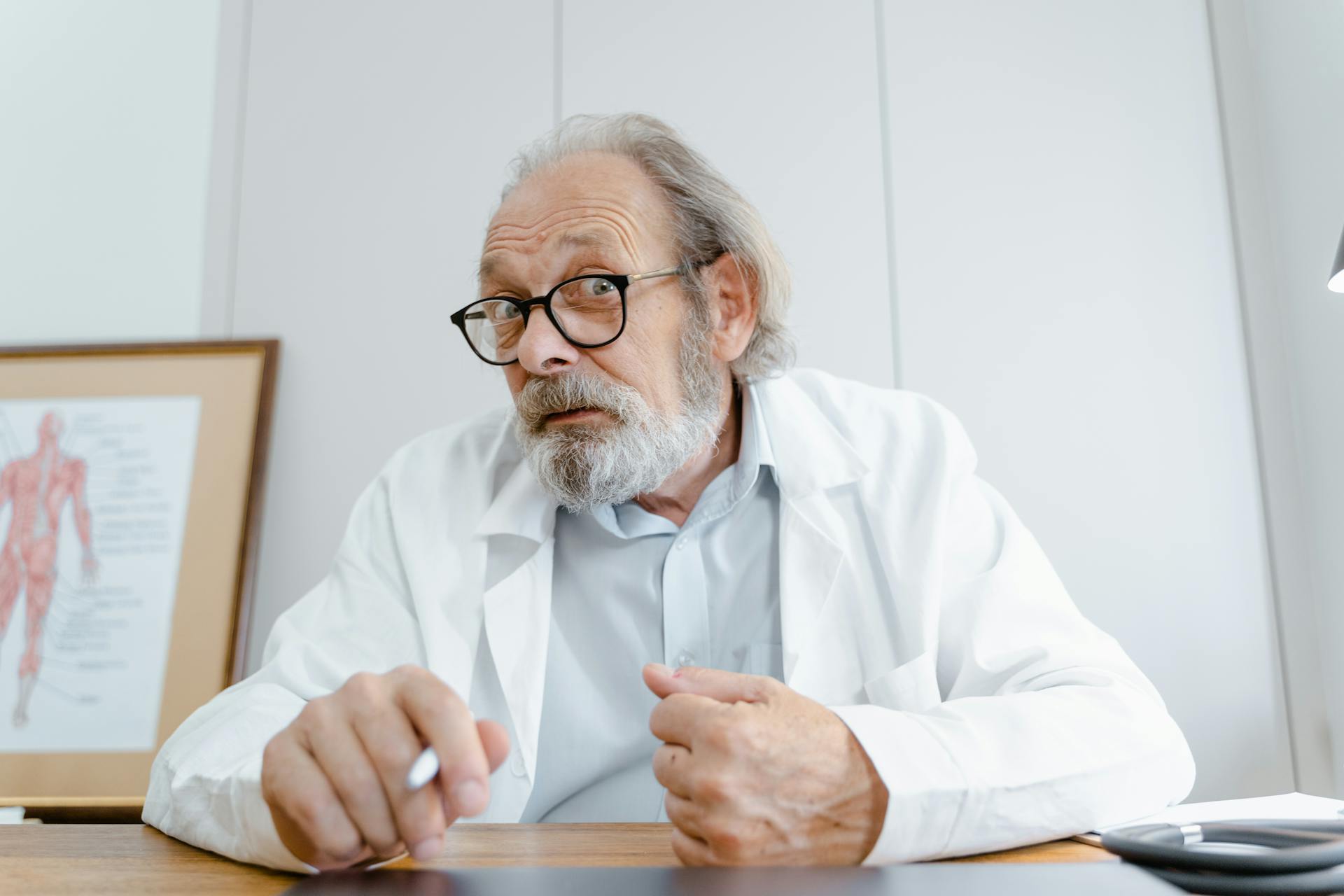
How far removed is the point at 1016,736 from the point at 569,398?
0.75 meters

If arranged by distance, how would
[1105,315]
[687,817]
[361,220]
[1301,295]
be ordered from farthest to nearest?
[361,220] < [1105,315] < [1301,295] < [687,817]

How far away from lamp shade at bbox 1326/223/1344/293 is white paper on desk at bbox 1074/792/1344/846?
0.63 meters

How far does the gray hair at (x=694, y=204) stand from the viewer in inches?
57.7

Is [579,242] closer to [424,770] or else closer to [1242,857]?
[424,770]

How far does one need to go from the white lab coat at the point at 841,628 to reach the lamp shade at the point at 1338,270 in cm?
48

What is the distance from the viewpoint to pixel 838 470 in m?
1.34

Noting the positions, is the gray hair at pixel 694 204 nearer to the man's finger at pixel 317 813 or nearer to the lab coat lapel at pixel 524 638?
the lab coat lapel at pixel 524 638

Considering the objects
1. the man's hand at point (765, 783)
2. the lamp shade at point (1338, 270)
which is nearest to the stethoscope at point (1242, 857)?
the man's hand at point (765, 783)

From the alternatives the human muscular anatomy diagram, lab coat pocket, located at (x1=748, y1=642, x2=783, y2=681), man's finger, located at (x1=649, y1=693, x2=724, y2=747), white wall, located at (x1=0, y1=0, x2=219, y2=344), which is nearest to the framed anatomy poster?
the human muscular anatomy diagram

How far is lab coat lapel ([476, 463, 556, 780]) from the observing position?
119 centimetres

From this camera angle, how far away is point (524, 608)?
1271mm

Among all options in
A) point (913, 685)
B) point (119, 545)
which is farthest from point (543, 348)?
point (119, 545)

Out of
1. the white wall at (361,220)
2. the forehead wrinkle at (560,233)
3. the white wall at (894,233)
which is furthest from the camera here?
the white wall at (361,220)

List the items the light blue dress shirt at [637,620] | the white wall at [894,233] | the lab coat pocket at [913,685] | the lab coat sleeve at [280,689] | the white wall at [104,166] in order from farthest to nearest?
the white wall at [104,166], the white wall at [894,233], the light blue dress shirt at [637,620], the lab coat pocket at [913,685], the lab coat sleeve at [280,689]
